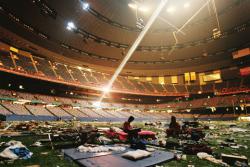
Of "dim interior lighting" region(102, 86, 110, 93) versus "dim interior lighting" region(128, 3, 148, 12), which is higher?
"dim interior lighting" region(128, 3, 148, 12)

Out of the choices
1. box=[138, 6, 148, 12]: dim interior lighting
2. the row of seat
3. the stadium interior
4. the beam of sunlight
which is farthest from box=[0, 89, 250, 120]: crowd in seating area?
box=[138, 6, 148, 12]: dim interior lighting

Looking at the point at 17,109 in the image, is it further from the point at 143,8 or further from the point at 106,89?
the point at 143,8

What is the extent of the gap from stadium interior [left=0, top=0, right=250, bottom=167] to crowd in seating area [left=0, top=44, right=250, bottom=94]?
0.21 m

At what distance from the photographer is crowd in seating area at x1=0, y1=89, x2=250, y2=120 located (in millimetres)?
23342

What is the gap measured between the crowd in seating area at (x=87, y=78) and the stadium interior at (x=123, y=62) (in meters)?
0.21

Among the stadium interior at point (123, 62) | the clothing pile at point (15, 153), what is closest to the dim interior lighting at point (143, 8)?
the stadium interior at point (123, 62)

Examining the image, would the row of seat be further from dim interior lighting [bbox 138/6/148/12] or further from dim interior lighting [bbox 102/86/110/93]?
dim interior lighting [bbox 138/6/148/12]

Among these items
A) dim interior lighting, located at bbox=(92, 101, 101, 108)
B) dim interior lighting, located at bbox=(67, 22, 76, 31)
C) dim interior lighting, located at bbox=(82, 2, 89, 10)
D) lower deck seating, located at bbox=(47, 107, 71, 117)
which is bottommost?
lower deck seating, located at bbox=(47, 107, 71, 117)

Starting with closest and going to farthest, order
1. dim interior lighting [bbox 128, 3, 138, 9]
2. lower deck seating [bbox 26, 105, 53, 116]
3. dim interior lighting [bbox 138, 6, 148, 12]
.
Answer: lower deck seating [bbox 26, 105, 53, 116], dim interior lighting [bbox 128, 3, 138, 9], dim interior lighting [bbox 138, 6, 148, 12]

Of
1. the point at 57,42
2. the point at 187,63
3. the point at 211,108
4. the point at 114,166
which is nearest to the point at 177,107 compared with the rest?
the point at 211,108

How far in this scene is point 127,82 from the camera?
41562 millimetres

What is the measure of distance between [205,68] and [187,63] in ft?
15.2

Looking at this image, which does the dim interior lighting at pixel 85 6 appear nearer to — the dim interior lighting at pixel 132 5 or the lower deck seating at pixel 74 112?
the dim interior lighting at pixel 132 5

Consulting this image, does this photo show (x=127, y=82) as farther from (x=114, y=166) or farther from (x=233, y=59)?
(x=114, y=166)
